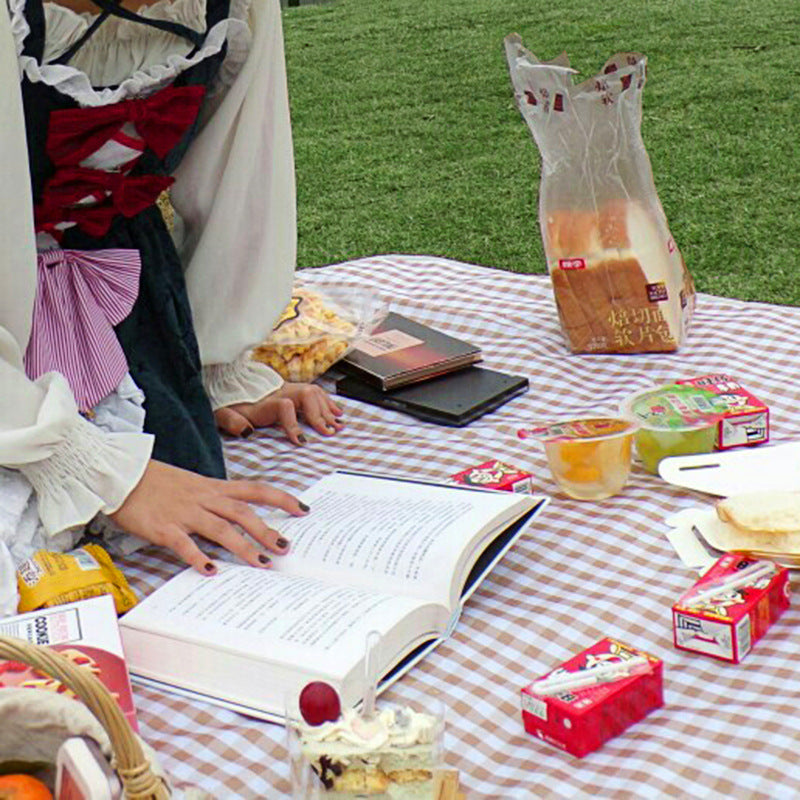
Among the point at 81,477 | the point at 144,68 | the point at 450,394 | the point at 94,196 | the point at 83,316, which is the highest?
the point at 144,68

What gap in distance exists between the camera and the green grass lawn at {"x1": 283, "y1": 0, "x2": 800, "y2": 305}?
3.59 metres

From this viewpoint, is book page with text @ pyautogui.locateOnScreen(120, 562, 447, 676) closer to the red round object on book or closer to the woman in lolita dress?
the woman in lolita dress

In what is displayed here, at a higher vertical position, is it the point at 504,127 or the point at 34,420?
the point at 34,420

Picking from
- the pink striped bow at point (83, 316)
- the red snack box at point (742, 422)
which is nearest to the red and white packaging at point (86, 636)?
the pink striped bow at point (83, 316)

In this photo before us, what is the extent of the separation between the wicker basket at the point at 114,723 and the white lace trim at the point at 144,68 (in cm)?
79

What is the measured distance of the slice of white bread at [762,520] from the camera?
58.9 inches

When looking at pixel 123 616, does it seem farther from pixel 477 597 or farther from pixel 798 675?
pixel 798 675

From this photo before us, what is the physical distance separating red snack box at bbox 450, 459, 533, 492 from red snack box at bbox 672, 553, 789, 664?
310 mm

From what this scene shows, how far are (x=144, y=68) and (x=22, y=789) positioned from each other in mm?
965

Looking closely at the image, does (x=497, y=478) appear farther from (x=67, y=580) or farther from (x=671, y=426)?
(x=67, y=580)

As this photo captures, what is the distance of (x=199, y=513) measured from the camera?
156 cm

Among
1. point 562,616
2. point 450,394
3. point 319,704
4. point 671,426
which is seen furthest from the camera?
point 450,394

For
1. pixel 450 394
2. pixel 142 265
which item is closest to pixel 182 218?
pixel 142 265

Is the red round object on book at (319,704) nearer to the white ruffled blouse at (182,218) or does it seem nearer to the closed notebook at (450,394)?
the white ruffled blouse at (182,218)
